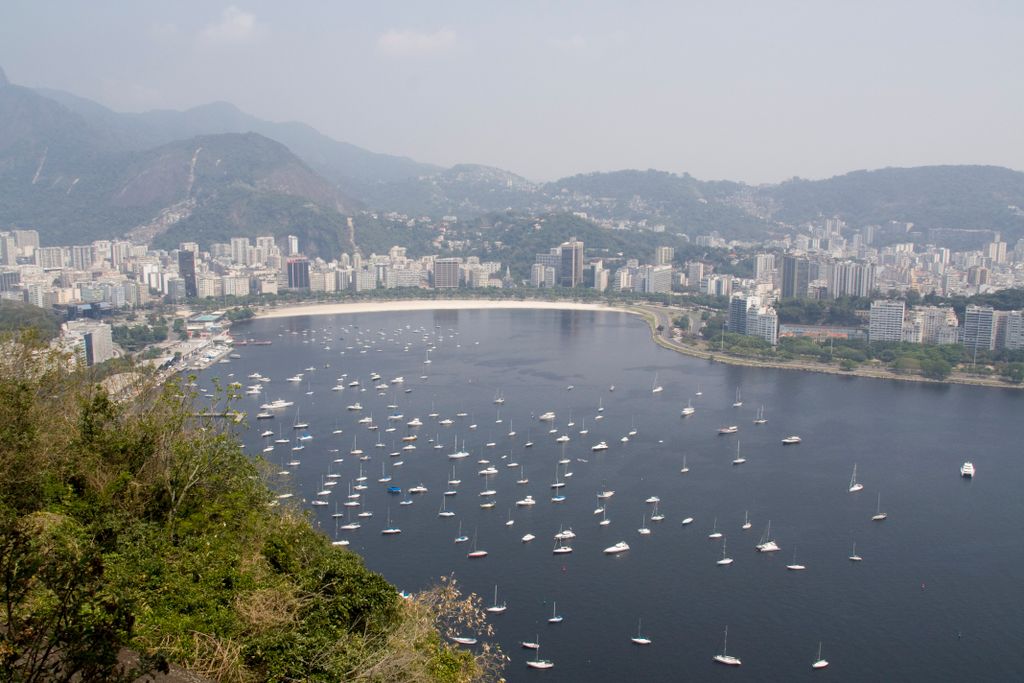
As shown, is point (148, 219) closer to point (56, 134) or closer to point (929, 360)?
point (56, 134)

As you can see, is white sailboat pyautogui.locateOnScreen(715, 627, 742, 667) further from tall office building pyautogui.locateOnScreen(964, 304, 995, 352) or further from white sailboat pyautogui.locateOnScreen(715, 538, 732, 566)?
tall office building pyautogui.locateOnScreen(964, 304, 995, 352)

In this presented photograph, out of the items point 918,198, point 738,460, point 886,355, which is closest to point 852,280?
point 886,355

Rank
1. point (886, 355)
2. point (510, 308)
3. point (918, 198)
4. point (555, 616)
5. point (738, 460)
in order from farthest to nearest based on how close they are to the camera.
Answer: point (918, 198), point (510, 308), point (886, 355), point (738, 460), point (555, 616)

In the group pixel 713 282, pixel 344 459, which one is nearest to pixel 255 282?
pixel 713 282

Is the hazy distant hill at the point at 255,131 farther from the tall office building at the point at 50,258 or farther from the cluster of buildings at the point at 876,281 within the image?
the cluster of buildings at the point at 876,281

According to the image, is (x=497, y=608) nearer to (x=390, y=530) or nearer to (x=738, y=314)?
(x=390, y=530)

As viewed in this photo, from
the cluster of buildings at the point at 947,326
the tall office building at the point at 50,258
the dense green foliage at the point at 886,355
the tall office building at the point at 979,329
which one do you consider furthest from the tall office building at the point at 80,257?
the tall office building at the point at 979,329

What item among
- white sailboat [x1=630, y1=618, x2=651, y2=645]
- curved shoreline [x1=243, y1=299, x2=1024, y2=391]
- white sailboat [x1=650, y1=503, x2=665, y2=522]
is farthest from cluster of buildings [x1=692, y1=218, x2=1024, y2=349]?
white sailboat [x1=630, y1=618, x2=651, y2=645]
